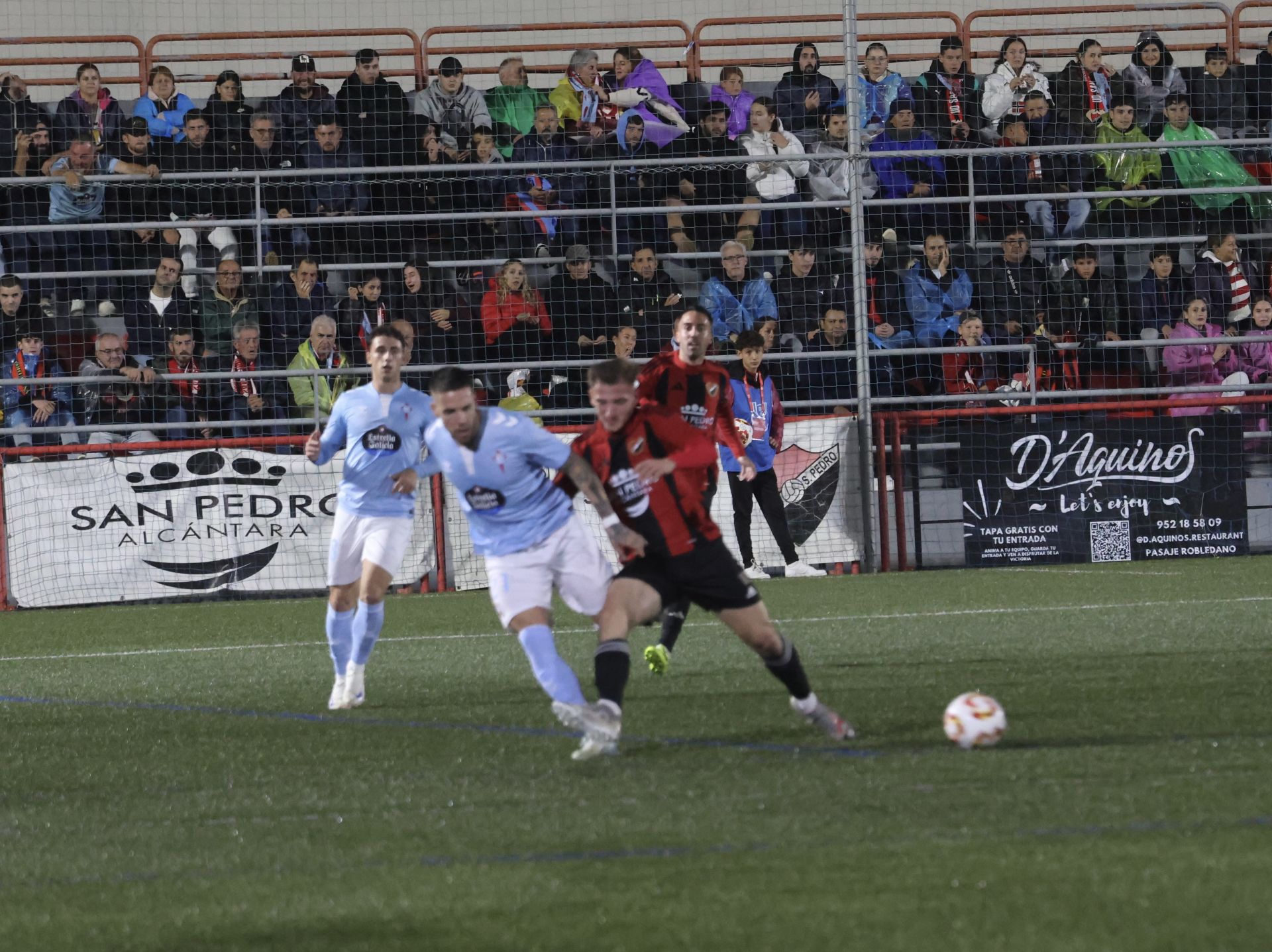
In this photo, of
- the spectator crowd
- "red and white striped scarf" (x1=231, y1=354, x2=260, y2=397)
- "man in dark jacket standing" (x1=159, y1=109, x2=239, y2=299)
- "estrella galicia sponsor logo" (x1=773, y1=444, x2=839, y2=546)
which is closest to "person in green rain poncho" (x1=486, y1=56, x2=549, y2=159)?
the spectator crowd

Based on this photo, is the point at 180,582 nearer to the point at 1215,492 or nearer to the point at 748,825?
the point at 1215,492

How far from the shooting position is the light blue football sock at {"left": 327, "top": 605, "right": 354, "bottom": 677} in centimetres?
845

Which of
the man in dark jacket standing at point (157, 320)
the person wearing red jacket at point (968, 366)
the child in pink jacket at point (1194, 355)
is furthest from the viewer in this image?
the child in pink jacket at point (1194, 355)

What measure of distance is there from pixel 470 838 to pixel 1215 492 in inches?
493

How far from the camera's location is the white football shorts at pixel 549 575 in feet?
21.9

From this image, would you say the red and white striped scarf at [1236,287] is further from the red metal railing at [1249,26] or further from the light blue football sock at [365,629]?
the light blue football sock at [365,629]

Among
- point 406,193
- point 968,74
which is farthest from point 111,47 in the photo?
point 968,74

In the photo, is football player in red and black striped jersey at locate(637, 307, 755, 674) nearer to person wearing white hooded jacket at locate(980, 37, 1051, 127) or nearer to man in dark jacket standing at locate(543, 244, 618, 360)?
man in dark jacket standing at locate(543, 244, 618, 360)

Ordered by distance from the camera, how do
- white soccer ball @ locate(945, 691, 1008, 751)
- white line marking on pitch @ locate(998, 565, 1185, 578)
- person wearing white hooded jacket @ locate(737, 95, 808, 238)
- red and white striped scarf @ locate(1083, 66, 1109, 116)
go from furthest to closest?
red and white striped scarf @ locate(1083, 66, 1109, 116), person wearing white hooded jacket @ locate(737, 95, 808, 238), white line marking on pitch @ locate(998, 565, 1185, 578), white soccer ball @ locate(945, 691, 1008, 751)

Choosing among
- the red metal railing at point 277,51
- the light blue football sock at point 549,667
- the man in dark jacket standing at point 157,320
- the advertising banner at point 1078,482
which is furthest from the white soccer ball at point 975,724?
the red metal railing at point 277,51

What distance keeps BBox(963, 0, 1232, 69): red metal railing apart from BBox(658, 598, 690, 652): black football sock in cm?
1172

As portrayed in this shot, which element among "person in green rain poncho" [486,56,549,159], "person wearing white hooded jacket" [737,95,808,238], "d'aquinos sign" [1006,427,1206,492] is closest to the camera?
"d'aquinos sign" [1006,427,1206,492]

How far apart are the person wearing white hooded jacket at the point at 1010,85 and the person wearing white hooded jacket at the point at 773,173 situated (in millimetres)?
2367

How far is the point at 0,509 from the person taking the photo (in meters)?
14.9
